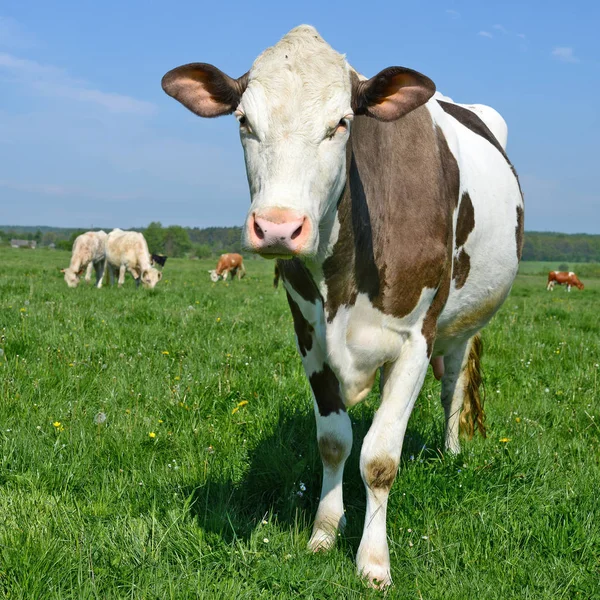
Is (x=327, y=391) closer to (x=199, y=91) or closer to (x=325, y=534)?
(x=325, y=534)

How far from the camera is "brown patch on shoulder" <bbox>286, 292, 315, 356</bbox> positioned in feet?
12.9

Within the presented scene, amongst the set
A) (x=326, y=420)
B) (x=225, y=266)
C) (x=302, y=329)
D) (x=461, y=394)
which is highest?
(x=225, y=266)

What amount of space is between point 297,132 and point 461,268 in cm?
189

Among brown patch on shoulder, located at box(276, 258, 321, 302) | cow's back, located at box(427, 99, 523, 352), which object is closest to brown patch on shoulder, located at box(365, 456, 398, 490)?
brown patch on shoulder, located at box(276, 258, 321, 302)

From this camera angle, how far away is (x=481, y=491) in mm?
4109

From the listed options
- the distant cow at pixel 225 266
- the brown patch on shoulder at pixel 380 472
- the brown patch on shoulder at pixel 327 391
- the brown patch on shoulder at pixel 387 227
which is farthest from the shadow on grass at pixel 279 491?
the distant cow at pixel 225 266

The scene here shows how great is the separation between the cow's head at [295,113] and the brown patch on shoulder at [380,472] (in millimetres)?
1226

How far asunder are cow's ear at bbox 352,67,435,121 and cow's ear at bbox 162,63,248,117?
58cm

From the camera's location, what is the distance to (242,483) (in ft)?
13.9

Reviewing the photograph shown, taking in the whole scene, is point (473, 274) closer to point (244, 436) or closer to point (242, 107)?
point (244, 436)

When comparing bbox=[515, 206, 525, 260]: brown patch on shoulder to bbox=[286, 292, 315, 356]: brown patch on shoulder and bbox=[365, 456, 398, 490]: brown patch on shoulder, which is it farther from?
bbox=[365, 456, 398, 490]: brown patch on shoulder

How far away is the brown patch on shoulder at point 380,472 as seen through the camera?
3604 millimetres

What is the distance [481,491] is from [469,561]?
760mm

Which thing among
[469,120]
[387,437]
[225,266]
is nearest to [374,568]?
[387,437]
